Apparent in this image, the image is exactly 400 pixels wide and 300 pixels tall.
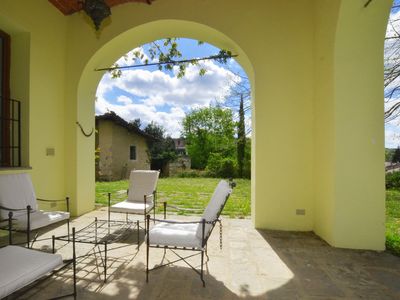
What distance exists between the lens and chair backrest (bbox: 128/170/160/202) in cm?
451

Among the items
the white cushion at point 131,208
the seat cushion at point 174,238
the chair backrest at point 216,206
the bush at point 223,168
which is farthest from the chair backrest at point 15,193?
the bush at point 223,168

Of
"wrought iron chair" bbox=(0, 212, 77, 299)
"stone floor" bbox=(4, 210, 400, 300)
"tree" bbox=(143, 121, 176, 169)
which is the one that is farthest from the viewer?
"tree" bbox=(143, 121, 176, 169)

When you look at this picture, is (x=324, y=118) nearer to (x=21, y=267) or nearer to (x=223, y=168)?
(x=21, y=267)

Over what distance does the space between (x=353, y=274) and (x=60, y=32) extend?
5986mm

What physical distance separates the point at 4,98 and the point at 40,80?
625 millimetres

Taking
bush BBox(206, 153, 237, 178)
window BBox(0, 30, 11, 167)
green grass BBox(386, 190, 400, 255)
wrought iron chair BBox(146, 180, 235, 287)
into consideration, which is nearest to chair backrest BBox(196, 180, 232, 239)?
wrought iron chair BBox(146, 180, 235, 287)

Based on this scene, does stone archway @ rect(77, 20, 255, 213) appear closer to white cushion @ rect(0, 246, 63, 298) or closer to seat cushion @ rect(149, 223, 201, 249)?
seat cushion @ rect(149, 223, 201, 249)

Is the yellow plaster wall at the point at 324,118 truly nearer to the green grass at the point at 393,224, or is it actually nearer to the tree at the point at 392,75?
the green grass at the point at 393,224

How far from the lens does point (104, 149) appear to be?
13734mm

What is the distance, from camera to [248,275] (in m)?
2.66

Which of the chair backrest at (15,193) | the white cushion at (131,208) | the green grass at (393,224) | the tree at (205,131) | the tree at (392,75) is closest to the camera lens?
the chair backrest at (15,193)

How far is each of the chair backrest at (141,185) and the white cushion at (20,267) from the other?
7.82 feet

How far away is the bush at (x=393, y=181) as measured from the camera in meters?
9.38

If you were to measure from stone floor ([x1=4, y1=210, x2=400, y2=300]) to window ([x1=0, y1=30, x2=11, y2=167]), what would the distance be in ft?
6.00
